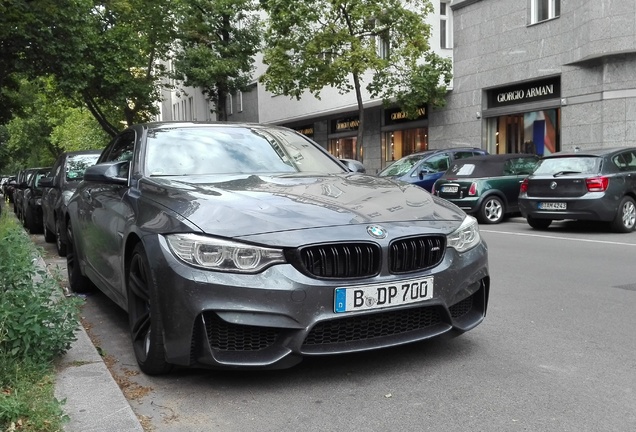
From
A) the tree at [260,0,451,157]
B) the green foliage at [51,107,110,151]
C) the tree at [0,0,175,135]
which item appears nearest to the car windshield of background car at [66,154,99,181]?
the tree at [0,0,175,135]

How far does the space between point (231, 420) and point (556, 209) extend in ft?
34.2

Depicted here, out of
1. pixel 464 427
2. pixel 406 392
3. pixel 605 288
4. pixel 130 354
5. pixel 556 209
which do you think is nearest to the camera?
pixel 464 427

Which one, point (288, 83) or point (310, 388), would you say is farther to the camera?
point (288, 83)

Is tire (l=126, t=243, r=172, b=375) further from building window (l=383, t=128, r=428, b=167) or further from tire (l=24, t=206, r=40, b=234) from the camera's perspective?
building window (l=383, t=128, r=428, b=167)

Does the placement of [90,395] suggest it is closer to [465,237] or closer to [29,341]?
[29,341]

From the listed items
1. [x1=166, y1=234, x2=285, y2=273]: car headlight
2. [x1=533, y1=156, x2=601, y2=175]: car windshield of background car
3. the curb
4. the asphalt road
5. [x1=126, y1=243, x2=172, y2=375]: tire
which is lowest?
the asphalt road

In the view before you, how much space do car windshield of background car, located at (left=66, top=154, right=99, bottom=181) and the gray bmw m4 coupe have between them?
20.9 ft

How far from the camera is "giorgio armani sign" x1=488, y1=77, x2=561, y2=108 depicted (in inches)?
807

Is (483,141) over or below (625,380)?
over

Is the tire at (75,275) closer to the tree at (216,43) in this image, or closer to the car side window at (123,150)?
the car side window at (123,150)

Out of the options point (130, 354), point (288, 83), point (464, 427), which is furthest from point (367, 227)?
point (288, 83)

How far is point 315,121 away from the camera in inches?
1435

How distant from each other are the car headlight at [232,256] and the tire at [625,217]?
33.6ft

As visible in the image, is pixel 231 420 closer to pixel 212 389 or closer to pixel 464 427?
pixel 212 389
